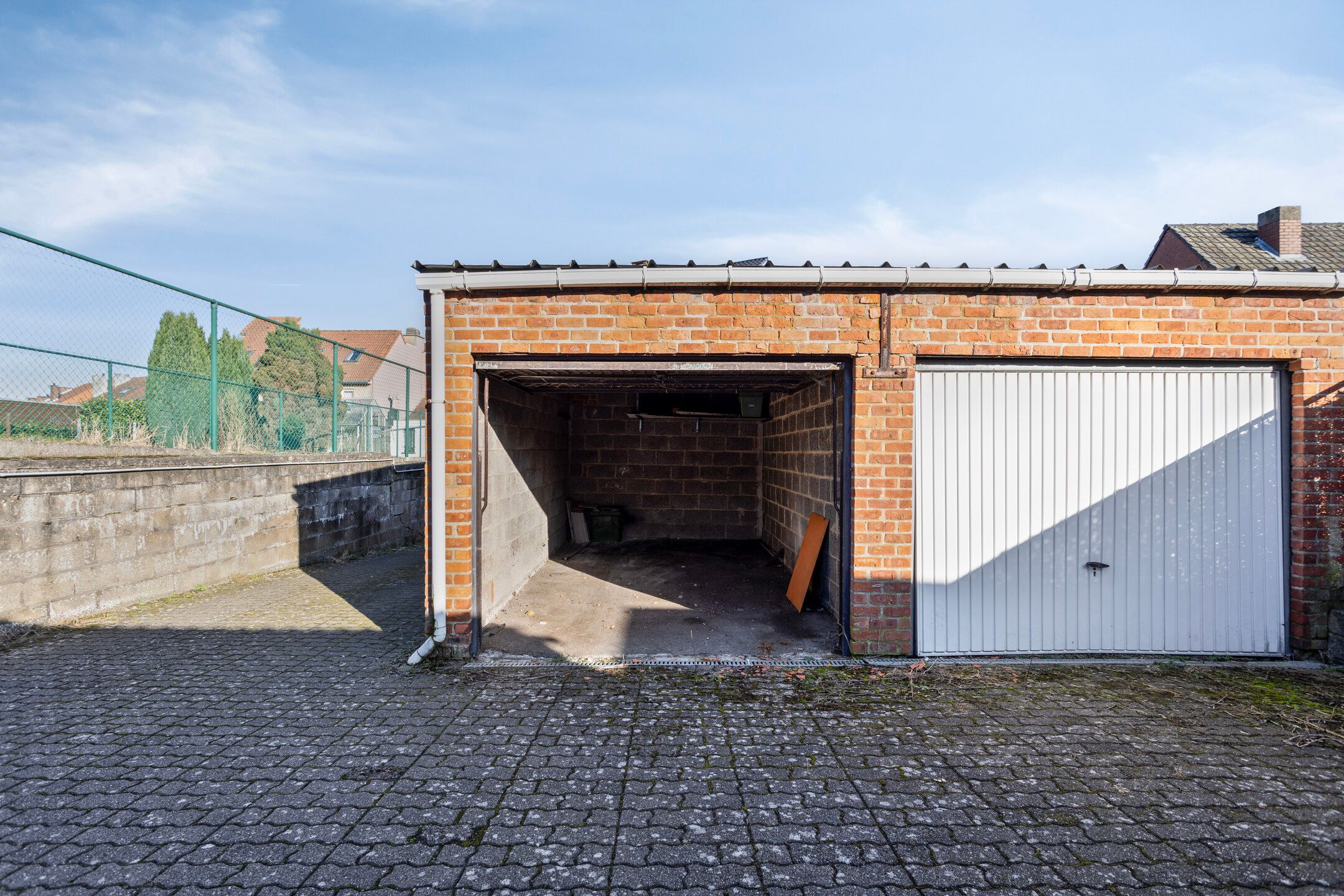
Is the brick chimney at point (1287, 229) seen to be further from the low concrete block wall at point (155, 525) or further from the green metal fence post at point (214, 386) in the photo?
the green metal fence post at point (214, 386)

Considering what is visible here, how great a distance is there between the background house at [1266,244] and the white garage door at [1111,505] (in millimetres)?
15330

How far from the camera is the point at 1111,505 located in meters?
5.31

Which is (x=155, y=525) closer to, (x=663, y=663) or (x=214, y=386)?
(x=214, y=386)

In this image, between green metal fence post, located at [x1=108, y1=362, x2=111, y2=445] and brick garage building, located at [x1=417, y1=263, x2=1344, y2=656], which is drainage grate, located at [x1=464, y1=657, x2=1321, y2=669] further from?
green metal fence post, located at [x1=108, y1=362, x2=111, y2=445]

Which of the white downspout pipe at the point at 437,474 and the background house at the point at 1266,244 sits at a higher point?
the background house at the point at 1266,244

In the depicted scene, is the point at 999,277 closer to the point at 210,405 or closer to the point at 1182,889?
the point at 1182,889

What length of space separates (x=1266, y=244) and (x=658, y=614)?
71.4 ft

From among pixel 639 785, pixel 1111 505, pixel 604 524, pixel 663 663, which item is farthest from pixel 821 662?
pixel 604 524

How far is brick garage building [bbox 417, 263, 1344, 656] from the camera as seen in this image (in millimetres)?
5164

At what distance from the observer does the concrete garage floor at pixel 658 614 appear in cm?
555

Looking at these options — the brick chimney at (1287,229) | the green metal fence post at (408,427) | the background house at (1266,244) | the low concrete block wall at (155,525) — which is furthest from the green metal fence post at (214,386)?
the brick chimney at (1287,229)

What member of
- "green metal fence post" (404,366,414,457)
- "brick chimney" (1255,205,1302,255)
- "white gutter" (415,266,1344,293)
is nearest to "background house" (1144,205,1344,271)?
"brick chimney" (1255,205,1302,255)

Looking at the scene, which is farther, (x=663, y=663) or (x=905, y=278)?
(x=663, y=663)

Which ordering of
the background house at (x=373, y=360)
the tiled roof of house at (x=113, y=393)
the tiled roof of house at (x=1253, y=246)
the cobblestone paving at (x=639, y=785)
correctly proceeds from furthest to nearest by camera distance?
the tiled roof of house at (x=1253, y=246)
the background house at (x=373, y=360)
the tiled roof of house at (x=113, y=393)
the cobblestone paving at (x=639, y=785)
